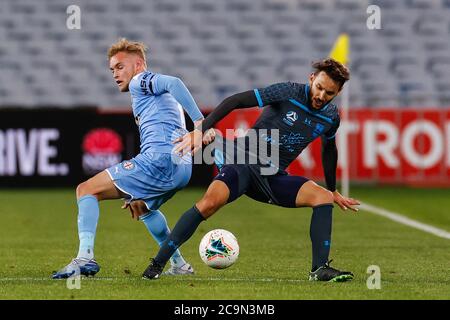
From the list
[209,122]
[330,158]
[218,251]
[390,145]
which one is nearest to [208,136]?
[209,122]

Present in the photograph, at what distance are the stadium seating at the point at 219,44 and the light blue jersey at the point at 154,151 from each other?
13.7 meters

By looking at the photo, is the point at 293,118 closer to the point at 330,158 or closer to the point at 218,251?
the point at 330,158

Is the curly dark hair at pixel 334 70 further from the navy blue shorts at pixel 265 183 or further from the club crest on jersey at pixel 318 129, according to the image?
the navy blue shorts at pixel 265 183

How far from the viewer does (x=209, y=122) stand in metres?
7.76

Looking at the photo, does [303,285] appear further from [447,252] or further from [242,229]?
[242,229]

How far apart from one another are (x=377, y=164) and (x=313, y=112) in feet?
37.7

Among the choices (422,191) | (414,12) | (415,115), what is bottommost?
(422,191)

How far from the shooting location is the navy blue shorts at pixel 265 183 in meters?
8.16

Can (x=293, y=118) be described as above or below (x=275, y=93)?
below

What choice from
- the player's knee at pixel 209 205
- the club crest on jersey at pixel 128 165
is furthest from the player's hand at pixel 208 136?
the club crest on jersey at pixel 128 165

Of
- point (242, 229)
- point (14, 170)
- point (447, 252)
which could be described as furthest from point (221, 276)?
point (14, 170)

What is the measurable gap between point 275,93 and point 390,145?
11632 millimetres

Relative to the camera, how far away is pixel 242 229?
503 inches

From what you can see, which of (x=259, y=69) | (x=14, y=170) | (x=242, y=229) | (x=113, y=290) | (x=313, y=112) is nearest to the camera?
(x=113, y=290)
